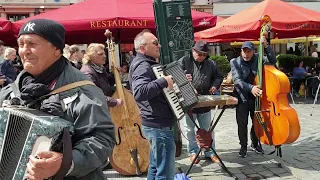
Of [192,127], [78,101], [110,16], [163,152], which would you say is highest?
[110,16]

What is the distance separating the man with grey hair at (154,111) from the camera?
3.54m

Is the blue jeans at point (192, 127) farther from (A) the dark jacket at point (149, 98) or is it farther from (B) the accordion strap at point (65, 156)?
(B) the accordion strap at point (65, 156)

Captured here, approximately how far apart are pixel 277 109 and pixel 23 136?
405cm

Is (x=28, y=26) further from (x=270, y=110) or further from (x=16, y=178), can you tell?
(x=270, y=110)

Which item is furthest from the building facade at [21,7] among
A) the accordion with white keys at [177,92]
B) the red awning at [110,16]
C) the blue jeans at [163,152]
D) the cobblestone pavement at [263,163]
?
the blue jeans at [163,152]

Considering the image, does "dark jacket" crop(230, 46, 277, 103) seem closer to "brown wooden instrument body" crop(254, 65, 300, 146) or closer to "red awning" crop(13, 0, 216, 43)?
"brown wooden instrument body" crop(254, 65, 300, 146)

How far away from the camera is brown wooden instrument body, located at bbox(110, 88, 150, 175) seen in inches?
195

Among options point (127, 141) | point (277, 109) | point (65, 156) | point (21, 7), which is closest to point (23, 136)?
point (65, 156)

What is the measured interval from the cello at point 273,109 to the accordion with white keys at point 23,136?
388 cm

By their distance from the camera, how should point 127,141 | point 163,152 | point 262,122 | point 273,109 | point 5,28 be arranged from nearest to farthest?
point 163,152 < point 127,141 < point 273,109 < point 262,122 < point 5,28

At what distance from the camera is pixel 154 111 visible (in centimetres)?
362

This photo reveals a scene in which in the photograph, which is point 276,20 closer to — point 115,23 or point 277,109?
point 277,109

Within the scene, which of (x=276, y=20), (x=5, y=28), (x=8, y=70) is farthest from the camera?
(x=276, y=20)

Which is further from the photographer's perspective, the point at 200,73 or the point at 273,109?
the point at 200,73
